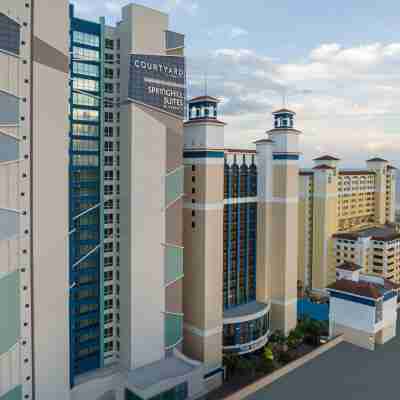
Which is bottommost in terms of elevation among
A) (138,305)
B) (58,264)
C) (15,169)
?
(138,305)

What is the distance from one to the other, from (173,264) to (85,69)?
589 inches

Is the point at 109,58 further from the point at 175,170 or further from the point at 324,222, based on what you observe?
the point at 324,222

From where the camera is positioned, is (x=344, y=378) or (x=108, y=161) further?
(x=108, y=161)

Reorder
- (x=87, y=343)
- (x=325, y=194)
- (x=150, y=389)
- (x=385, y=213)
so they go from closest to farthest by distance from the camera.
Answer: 1. (x=150, y=389)
2. (x=87, y=343)
3. (x=325, y=194)
4. (x=385, y=213)

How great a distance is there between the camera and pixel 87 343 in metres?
28.5

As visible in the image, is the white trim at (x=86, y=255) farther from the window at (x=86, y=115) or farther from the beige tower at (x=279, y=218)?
the beige tower at (x=279, y=218)

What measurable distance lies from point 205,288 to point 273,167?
14255 mm

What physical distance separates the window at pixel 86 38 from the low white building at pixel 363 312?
23611 millimetres

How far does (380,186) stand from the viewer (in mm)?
62625

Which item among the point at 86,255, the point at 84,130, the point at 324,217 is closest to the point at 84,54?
the point at 84,130

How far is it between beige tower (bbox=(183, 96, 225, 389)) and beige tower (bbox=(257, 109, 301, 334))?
309 inches

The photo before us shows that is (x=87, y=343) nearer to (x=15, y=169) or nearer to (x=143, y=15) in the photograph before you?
(x=15, y=169)

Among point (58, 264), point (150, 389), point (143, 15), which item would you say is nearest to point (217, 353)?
point (150, 389)

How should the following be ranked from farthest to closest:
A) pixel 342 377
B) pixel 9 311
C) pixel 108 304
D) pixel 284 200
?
pixel 284 200, pixel 108 304, pixel 342 377, pixel 9 311
